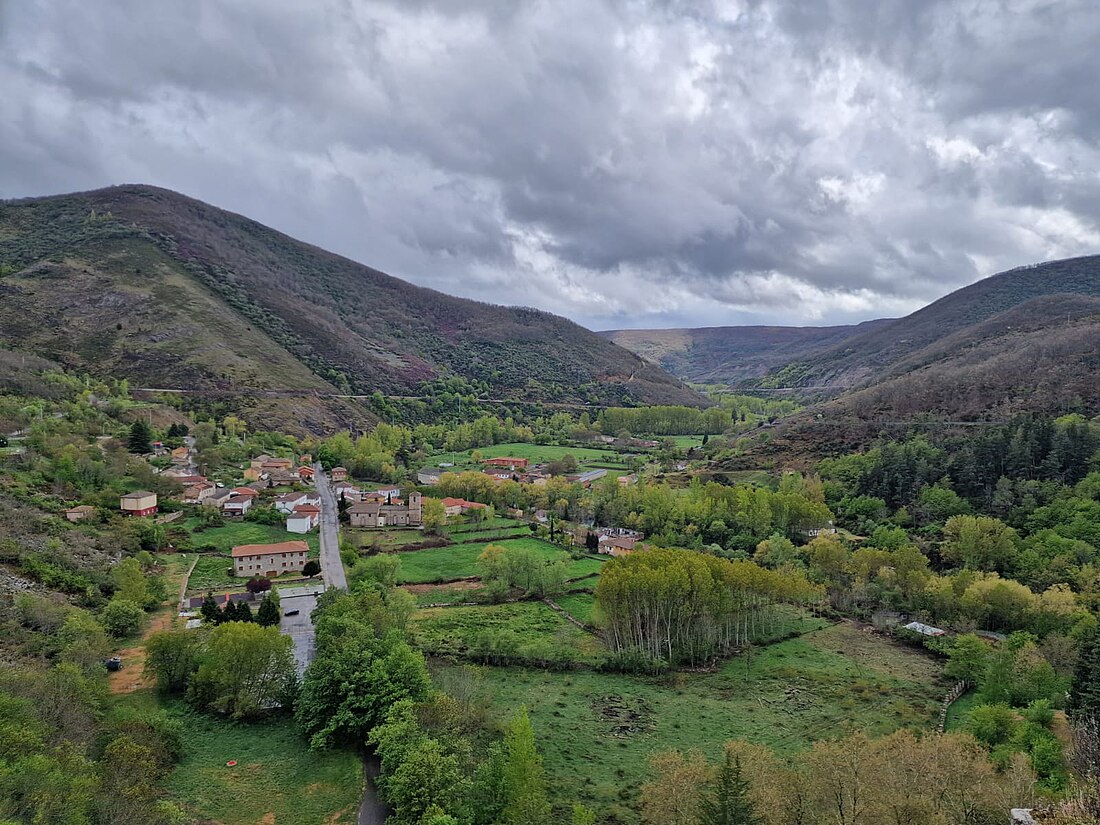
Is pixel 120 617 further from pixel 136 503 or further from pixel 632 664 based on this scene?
pixel 632 664

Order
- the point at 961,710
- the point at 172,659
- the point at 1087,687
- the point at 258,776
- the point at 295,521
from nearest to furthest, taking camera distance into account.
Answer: the point at 258,776 → the point at 1087,687 → the point at 172,659 → the point at 961,710 → the point at 295,521

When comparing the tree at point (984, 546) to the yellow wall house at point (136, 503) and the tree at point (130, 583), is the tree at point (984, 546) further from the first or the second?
the yellow wall house at point (136, 503)

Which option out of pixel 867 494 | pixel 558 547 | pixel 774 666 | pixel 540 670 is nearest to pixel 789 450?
pixel 867 494

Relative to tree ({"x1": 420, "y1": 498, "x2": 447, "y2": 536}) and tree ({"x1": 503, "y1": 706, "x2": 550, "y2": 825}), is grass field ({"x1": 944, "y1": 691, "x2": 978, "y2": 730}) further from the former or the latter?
tree ({"x1": 420, "y1": 498, "x2": 447, "y2": 536})

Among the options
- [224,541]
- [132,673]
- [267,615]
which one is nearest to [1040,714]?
[267,615]

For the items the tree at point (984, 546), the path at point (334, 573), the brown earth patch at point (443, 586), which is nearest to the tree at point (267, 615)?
the path at point (334, 573)

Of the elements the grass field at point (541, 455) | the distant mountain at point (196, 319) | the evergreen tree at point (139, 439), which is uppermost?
the distant mountain at point (196, 319)

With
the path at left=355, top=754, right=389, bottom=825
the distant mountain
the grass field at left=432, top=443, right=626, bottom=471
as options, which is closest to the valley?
the path at left=355, top=754, right=389, bottom=825
